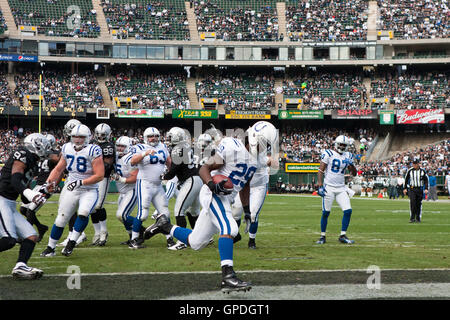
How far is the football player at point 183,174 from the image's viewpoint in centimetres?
966

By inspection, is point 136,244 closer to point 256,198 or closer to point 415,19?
point 256,198

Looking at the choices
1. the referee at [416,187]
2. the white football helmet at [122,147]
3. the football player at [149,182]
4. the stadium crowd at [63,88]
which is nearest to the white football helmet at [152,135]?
the football player at [149,182]

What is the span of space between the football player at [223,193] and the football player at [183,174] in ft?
9.31

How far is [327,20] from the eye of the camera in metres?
50.0

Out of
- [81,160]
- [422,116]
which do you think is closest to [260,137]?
[81,160]

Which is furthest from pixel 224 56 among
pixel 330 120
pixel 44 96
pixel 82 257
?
pixel 82 257

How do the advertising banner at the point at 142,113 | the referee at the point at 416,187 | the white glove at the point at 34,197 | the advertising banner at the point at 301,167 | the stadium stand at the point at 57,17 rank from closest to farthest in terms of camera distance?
the white glove at the point at 34,197
the referee at the point at 416,187
the advertising banner at the point at 301,167
the advertising banner at the point at 142,113
the stadium stand at the point at 57,17

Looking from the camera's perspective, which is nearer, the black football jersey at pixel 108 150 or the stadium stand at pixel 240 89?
the black football jersey at pixel 108 150

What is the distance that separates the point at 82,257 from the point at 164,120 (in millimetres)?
39649

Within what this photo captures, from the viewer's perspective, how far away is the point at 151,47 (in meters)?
48.0

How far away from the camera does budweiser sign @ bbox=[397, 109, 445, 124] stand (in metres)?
43.6

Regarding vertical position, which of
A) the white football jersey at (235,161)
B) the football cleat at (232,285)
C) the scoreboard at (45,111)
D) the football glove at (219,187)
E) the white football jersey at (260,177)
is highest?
the scoreboard at (45,111)

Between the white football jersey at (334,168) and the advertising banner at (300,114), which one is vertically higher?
the advertising banner at (300,114)

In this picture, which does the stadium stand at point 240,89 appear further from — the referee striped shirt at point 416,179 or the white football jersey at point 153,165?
the white football jersey at point 153,165
